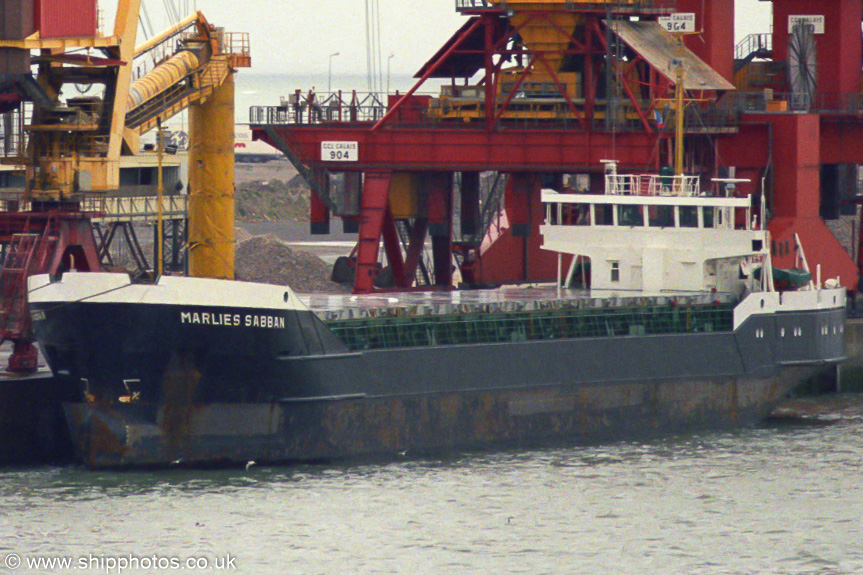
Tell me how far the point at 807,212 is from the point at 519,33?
37.9ft

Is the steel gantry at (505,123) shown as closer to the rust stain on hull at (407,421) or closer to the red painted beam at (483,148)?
the red painted beam at (483,148)

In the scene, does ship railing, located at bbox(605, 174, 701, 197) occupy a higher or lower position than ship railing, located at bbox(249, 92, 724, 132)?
lower

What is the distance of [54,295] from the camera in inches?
1412

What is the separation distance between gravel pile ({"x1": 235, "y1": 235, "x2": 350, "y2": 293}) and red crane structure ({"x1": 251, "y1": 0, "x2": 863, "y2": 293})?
7870 millimetres

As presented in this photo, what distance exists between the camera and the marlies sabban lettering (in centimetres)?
3572

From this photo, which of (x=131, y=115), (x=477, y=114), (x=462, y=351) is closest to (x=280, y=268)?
(x=477, y=114)

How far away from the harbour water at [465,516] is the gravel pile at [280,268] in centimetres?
2668

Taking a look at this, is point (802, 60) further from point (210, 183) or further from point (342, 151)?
point (210, 183)

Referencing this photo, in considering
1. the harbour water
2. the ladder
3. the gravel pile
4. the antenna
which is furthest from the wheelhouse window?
the gravel pile

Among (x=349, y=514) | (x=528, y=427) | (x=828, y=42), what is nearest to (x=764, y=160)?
(x=828, y=42)

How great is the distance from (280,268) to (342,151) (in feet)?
52.6

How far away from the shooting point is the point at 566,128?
52312mm

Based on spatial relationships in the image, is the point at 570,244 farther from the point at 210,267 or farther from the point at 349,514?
the point at 349,514

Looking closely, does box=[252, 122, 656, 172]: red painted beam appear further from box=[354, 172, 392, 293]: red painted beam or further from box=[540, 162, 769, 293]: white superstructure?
box=[540, 162, 769, 293]: white superstructure
